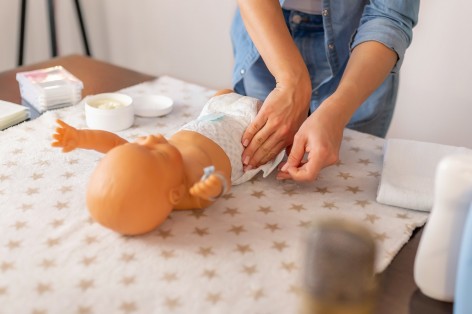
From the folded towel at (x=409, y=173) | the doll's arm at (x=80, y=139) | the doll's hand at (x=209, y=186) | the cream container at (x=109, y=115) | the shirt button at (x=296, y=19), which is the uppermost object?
the shirt button at (x=296, y=19)

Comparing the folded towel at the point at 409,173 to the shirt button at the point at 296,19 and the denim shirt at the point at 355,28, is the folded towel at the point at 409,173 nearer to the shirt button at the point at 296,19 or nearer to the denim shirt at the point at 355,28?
the denim shirt at the point at 355,28

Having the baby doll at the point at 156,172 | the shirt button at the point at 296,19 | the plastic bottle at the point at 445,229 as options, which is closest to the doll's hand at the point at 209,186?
the baby doll at the point at 156,172

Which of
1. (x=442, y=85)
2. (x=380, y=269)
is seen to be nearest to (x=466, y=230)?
(x=380, y=269)

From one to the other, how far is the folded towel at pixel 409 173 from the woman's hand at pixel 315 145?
10 centimetres

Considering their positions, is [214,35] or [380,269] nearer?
[380,269]

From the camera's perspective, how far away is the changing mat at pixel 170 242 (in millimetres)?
666

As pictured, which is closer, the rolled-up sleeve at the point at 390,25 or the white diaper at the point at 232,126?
the white diaper at the point at 232,126

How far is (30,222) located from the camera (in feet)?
2.61

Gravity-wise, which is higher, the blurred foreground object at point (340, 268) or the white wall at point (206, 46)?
the blurred foreground object at point (340, 268)

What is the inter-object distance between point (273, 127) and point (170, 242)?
0.99ft

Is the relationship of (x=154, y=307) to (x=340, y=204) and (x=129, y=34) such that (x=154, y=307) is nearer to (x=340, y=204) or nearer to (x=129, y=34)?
(x=340, y=204)

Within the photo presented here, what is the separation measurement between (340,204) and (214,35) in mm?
1550

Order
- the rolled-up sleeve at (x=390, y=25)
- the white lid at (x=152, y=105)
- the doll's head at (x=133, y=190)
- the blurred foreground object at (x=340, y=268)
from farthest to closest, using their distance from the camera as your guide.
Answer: the white lid at (x=152, y=105), the rolled-up sleeve at (x=390, y=25), the doll's head at (x=133, y=190), the blurred foreground object at (x=340, y=268)

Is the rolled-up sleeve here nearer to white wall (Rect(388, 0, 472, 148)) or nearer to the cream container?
the cream container
